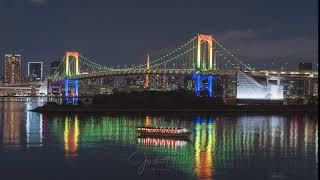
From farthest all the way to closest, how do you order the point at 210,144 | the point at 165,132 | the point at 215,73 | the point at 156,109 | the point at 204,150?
the point at 215,73
the point at 156,109
the point at 165,132
the point at 210,144
the point at 204,150

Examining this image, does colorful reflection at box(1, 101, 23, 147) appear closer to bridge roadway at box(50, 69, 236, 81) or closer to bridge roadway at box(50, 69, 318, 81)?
bridge roadway at box(50, 69, 236, 81)

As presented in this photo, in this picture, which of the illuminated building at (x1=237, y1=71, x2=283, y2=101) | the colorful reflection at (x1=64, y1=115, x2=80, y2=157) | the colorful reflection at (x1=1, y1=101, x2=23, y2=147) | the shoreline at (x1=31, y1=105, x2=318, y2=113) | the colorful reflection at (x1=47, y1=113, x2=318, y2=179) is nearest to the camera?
the colorful reflection at (x1=47, y1=113, x2=318, y2=179)

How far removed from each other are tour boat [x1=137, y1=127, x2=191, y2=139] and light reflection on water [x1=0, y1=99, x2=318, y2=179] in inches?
15.1

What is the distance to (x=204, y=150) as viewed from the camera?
18547mm

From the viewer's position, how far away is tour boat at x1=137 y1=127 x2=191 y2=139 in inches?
881

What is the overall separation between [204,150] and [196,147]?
3.09 feet

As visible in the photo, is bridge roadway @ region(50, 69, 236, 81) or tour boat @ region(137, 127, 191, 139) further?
bridge roadway @ region(50, 69, 236, 81)

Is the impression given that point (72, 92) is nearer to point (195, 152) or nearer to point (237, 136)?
point (237, 136)

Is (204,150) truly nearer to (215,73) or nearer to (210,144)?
(210,144)

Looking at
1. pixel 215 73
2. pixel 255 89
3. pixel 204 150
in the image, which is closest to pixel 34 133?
pixel 204 150

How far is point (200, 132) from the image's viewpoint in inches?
971

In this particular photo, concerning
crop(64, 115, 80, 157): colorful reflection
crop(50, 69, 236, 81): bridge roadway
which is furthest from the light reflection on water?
crop(50, 69, 236, 81): bridge roadway

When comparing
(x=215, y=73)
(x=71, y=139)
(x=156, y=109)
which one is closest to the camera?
(x=71, y=139)

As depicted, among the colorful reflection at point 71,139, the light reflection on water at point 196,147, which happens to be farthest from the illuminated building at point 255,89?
the colorful reflection at point 71,139
